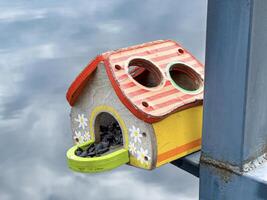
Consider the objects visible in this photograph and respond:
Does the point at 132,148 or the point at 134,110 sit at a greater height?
the point at 134,110

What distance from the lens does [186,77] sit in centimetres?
169

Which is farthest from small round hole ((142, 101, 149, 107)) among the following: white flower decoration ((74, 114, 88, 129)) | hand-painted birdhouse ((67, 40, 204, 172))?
white flower decoration ((74, 114, 88, 129))

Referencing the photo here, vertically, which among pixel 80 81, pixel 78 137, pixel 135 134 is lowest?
pixel 78 137

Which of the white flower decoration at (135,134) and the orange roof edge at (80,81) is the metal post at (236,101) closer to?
the white flower decoration at (135,134)

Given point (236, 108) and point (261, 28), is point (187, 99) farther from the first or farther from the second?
point (261, 28)

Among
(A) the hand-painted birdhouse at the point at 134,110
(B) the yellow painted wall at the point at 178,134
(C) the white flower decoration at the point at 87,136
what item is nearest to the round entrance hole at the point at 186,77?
(A) the hand-painted birdhouse at the point at 134,110

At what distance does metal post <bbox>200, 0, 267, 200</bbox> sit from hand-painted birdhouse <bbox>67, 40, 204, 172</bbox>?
0.46ft

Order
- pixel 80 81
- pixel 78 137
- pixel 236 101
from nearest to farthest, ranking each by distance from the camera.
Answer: pixel 236 101 < pixel 80 81 < pixel 78 137

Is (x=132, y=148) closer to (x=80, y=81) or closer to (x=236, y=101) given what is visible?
(x=80, y=81)

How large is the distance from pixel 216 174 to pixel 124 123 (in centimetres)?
30

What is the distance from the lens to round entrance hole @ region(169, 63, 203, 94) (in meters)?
1.63

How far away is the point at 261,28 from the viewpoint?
1.18m

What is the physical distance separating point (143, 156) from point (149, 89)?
0.20m

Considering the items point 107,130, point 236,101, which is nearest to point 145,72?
point 107,130
